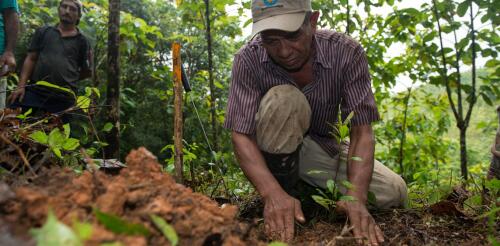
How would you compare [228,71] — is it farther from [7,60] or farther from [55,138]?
[55,138]

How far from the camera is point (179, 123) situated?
2.20 metres

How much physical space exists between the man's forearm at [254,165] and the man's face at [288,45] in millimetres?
440

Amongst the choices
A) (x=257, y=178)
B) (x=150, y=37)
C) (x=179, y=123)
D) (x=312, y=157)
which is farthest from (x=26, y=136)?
(x=150, y=37)

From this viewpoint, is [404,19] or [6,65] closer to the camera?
[6,65]

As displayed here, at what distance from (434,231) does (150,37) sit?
245 inches

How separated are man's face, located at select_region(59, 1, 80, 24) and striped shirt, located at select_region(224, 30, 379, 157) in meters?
2.35

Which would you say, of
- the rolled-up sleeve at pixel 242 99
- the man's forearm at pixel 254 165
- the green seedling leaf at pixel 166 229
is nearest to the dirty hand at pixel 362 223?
the man's forearm at pixel 254 165

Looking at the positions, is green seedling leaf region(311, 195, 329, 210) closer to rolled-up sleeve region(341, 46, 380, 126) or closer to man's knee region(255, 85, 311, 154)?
man's knee region(255, 85, 311, 154)

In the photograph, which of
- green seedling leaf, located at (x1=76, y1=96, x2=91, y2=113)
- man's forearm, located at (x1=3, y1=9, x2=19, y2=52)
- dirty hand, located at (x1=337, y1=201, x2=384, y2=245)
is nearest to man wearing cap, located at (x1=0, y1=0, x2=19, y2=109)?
man's forearm, located at (x1=3, y1=9, x2=19, y2=52)

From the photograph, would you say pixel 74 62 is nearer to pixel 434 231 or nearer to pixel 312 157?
pixel 312 157

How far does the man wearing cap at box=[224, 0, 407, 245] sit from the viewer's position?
2.20 metres

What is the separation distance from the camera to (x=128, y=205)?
1.05 m

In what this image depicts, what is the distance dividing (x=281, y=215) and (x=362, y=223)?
0.36 metres

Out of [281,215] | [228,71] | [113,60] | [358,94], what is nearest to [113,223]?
[281,215]
